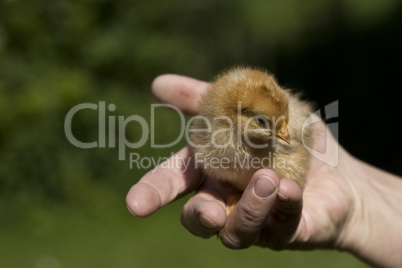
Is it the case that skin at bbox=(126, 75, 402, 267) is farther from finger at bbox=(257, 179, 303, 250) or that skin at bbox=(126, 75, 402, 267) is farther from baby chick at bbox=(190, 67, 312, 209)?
baby chick at bbox=(190, 67, 312, 209)

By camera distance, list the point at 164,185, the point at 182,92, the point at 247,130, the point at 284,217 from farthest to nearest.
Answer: the point at 182,92 → the point at 164,185 → the point at 284,217 → the point at 247,130

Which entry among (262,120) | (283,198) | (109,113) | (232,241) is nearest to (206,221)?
(232,241)

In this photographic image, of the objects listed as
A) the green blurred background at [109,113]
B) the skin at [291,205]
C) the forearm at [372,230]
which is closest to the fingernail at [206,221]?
the skin at [291,205]

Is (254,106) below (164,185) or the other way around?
the other way around

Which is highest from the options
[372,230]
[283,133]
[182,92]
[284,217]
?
[182,92]

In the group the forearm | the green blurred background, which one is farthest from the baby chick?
the green blurred background

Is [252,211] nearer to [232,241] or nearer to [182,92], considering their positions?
[232,241]
